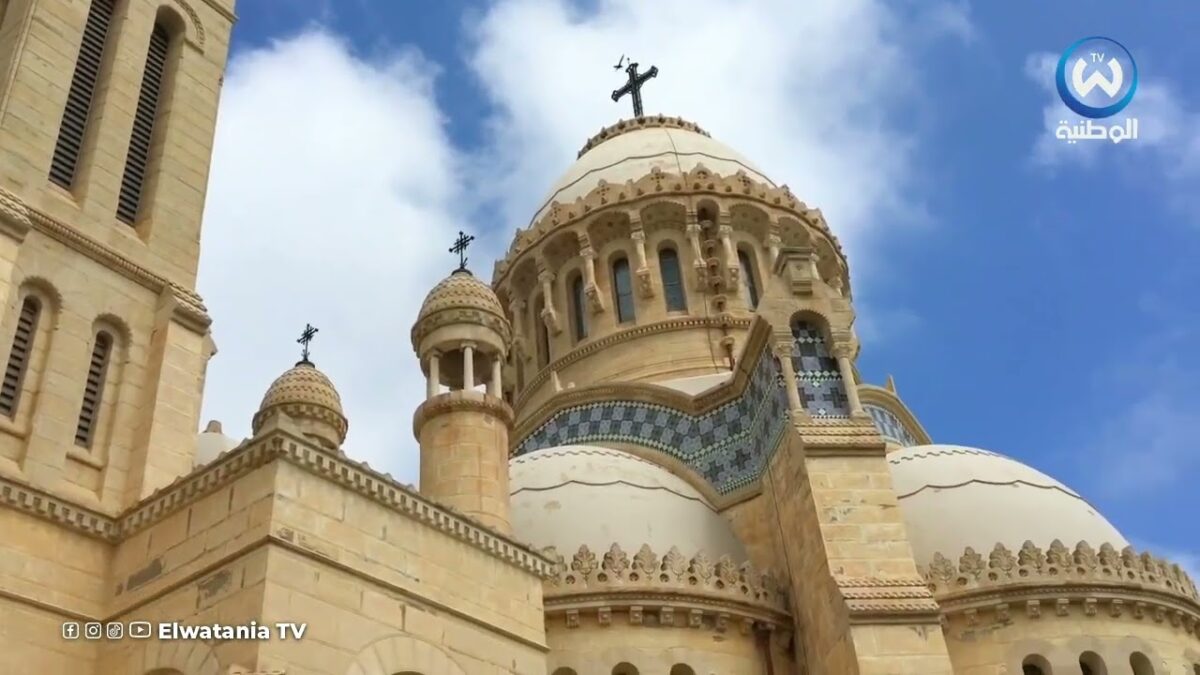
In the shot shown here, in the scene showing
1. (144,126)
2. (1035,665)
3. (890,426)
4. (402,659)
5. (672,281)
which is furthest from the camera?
(672,281)

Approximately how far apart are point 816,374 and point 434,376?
5.27 meters

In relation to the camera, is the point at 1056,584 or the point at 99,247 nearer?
the point at 99,247

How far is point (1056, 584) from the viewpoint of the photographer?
13367 mm

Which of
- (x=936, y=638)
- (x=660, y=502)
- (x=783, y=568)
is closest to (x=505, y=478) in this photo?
(x=660, y=502)

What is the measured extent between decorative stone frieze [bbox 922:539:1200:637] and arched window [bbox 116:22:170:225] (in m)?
11.2

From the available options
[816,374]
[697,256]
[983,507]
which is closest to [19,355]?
[816,374]

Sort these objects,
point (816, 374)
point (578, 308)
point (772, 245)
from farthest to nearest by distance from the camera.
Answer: point (578, 308)
point (772, 245)
point (816, 374)

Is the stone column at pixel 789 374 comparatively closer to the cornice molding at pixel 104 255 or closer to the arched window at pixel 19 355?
the cornice molding at pixel 104 255

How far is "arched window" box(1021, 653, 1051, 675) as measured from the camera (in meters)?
13.1

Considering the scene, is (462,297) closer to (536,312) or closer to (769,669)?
(769,669)

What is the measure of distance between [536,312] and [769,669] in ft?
39.0

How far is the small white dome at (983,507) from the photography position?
1440 cm

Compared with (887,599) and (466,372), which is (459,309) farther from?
(887,599)

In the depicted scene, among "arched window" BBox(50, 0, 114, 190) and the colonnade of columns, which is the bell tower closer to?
"arched window" BBox(50, 0, 114, 190)
